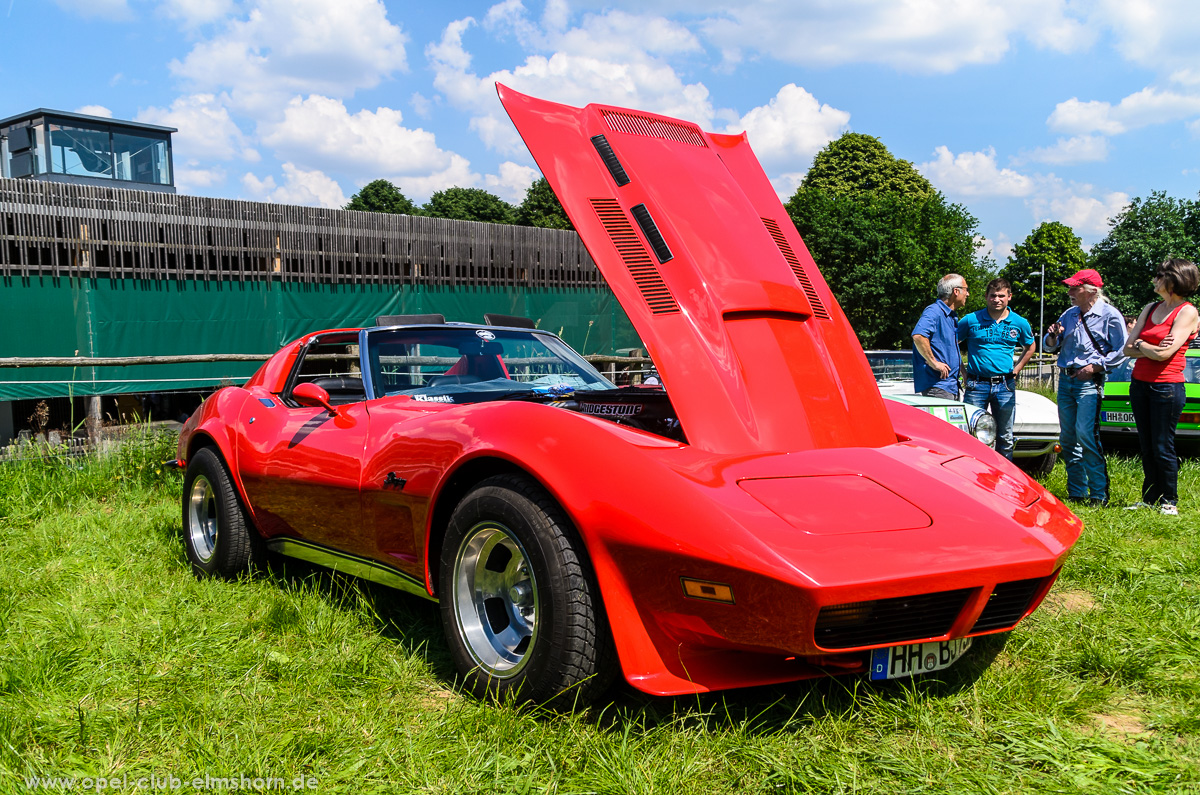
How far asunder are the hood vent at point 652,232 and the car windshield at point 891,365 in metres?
6.59

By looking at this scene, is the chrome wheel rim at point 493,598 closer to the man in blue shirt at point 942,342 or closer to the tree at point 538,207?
the man in blue shirt at point 942,342

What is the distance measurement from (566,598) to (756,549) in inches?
22.0

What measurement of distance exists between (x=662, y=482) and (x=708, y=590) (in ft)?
1.02

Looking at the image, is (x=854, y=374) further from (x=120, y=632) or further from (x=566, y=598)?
(x=120, y=632)

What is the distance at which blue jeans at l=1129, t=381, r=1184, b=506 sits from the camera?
522 cm

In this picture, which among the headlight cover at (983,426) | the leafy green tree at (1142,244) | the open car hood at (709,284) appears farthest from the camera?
the leafy green tree at (1142,244)

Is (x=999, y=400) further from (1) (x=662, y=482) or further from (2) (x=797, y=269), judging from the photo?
(1) (x=662, y=482)

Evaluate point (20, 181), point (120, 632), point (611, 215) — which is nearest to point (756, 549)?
point (611, 215)

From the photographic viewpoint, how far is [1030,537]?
2332 millimetres

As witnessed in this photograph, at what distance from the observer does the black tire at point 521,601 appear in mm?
2309

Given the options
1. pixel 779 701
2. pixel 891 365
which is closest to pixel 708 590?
pixel 779 701

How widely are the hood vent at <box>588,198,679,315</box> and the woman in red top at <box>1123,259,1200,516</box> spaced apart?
148 inches

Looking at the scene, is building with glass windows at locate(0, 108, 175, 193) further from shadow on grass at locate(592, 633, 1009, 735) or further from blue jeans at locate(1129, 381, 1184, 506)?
blue jeans at locate(1129, 381, 1184, 506)

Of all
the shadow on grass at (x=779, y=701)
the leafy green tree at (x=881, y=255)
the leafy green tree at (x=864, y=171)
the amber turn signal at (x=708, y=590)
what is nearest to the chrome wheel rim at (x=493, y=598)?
the shadow on grass at (x=779, y=701)
